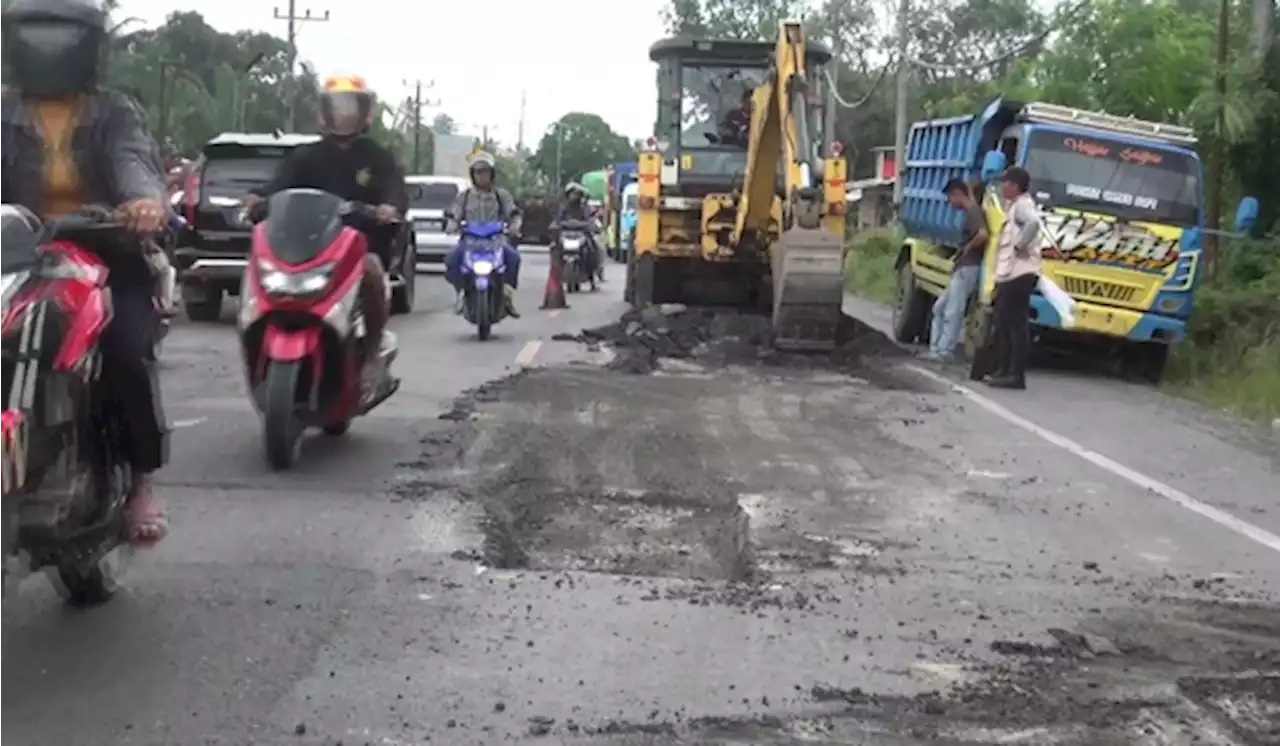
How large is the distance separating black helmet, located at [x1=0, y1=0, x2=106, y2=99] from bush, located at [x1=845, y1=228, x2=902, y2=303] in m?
25.8

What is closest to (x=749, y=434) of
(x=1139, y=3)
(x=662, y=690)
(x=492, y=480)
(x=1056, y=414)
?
(x=492, y=480)

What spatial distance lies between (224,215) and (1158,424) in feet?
33.5

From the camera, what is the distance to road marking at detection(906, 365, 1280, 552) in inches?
352

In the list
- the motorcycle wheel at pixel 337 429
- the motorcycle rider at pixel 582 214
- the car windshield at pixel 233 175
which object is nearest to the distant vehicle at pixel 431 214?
the motorcycle rider at pixel 582 214

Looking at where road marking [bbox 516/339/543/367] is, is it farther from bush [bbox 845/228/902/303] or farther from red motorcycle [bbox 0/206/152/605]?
bush [bbox 845/228/902/303]

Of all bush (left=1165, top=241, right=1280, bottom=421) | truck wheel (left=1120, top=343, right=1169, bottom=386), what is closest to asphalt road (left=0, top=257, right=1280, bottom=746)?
bush (left=1165, top=241, right=1280, bottom=421)

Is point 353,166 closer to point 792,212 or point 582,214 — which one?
point 792,212

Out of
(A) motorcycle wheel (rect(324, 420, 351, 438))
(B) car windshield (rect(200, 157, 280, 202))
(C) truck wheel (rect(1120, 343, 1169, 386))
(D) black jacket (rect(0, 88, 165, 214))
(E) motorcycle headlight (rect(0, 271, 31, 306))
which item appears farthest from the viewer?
(B) car windshield (rect(200, 157, 280, 202))

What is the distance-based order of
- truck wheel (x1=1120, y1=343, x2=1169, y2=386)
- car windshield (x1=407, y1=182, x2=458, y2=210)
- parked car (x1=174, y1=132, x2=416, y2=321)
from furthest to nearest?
car windshield (x1=407, y1=182, x2=458, y2=210), parked car (x1=174, y1=132, x2=416, y2=321), truck wheel (x1=1120, y1=343, x2=1169, y2=386)

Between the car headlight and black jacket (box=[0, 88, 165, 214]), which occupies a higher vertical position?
black jacket (box=[0, 88, 165, 214])

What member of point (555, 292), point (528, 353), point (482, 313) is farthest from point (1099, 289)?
point (555, 292)

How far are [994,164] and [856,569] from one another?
11354 millimetres

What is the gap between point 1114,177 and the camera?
18.3 m

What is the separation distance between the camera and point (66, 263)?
17.6 feet
